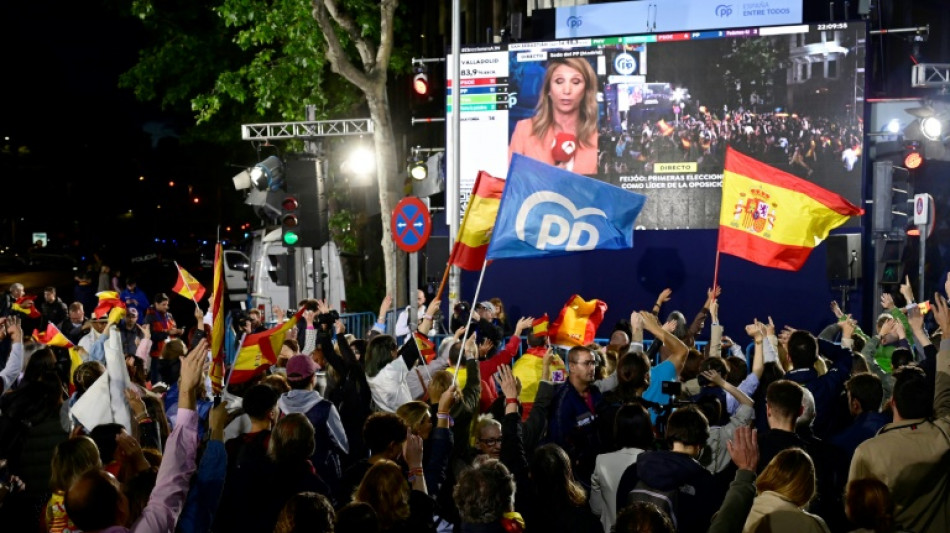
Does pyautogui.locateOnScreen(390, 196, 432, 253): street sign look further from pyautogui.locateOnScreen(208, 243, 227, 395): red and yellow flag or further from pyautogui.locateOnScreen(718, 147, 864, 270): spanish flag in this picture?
pyautogui.locateOnScreen(208, 243, 227, 395): red and yellow flag

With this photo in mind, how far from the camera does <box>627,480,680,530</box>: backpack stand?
5832 millimetres

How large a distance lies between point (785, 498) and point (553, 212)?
15.6 ft

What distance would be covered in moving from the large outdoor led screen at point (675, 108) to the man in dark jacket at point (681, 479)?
13697mm

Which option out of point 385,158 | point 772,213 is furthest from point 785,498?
point 385,158

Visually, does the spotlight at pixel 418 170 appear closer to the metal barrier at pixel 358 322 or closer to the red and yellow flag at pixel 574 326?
the metal barrier at pixel 358 322

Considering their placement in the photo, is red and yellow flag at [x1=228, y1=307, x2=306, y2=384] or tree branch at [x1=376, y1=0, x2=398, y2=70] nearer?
red and yellow flag at [x1=228, y1=307, x2=306, y2=384]

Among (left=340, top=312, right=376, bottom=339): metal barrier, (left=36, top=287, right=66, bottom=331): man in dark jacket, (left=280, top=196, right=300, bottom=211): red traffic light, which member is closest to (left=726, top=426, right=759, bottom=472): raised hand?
(left=36, top=287, right=66, bottom=331): man in dark jacket

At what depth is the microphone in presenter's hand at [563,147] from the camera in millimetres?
20625

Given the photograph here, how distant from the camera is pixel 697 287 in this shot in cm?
2189

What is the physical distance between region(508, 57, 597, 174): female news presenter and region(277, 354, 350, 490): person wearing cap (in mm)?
13208

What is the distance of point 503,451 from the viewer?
6.51 m

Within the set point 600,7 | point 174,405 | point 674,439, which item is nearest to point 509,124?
point 600,7

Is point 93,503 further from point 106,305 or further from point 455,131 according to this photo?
point 455,131

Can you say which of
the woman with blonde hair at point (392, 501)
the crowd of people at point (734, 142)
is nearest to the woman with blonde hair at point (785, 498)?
the woman with blonde hair at point (392, 501)
